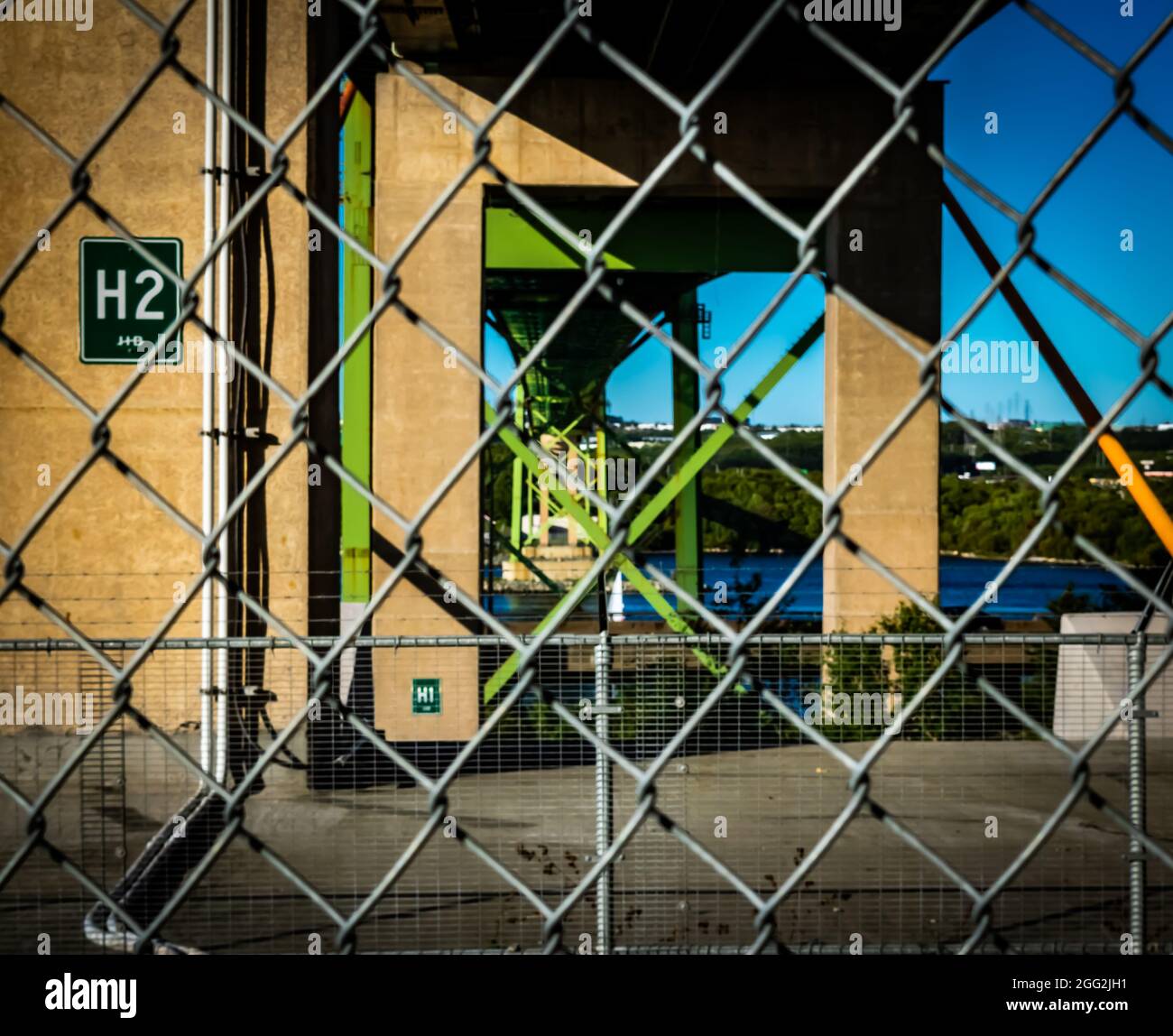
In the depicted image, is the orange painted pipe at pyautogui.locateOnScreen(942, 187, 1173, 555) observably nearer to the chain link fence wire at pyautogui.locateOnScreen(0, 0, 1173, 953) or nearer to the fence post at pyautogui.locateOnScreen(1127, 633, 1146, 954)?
the chain link fence wire at pyautogui.locateOnScreen(0, 0, 1173, 953)

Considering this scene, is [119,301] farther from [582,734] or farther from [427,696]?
[582,734]

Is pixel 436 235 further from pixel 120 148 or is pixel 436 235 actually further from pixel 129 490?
pixel 129 490

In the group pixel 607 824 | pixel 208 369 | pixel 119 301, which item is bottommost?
pixel 607 824

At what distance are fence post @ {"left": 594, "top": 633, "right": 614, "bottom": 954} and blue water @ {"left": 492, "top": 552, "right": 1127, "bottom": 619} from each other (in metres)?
0.62

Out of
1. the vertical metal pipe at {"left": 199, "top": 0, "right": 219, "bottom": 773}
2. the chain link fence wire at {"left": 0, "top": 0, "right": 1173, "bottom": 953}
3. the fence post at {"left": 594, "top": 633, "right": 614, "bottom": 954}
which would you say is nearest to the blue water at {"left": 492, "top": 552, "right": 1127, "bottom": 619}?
the chain link fence wire at {"left": 0, "top": 0, "right": 1173, "bottom": 953}

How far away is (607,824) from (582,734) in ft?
13.7

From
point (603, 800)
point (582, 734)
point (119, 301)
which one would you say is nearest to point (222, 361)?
point (119, 301)

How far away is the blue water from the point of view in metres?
10.7

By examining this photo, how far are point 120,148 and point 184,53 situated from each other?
2.60ft

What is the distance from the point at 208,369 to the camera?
7.36 m

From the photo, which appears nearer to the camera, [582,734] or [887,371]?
[582,734]

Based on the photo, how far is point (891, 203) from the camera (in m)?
12.1
